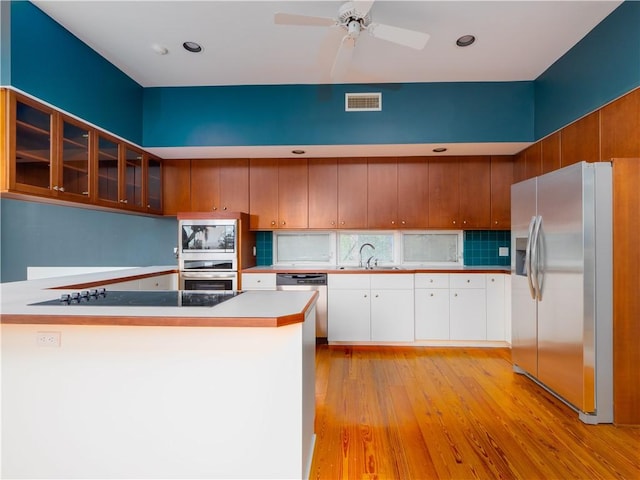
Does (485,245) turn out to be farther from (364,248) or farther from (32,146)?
(32,146)

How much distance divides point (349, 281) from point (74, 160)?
2760mm

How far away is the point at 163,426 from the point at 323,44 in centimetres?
266

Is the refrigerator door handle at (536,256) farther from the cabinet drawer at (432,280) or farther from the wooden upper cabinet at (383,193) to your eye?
the wooden upper cabinet at (383,193)

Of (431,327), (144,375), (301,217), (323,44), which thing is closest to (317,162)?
(301,217)

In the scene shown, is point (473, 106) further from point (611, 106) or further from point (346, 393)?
point (346, 393)

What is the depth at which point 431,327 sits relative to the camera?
146 inches

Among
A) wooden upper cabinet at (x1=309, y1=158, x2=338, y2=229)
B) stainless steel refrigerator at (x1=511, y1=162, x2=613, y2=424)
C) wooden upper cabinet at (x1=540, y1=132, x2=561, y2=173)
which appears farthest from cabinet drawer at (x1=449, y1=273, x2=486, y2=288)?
wooden upper cabinet at (x1=309, y1=158, x2=338, y2=229)

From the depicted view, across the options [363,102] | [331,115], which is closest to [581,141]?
[363,102]

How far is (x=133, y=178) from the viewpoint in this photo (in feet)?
11.5

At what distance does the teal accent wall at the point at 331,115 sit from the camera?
346cm

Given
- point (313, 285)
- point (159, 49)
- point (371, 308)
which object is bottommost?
point (371, 308)

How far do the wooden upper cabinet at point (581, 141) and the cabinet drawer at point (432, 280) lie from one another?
1550 millimetres

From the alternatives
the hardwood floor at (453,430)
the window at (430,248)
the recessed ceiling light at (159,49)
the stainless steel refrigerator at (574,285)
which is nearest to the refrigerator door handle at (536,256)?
the stainless steel refrigerator at (574,285)

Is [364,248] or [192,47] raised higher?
[192,47]
